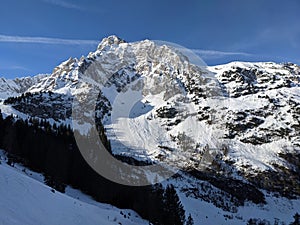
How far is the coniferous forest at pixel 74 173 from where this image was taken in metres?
48.6

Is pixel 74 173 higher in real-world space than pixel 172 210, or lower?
higher

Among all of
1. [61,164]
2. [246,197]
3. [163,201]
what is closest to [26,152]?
[61,164]

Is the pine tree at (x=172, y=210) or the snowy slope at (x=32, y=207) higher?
the snowy slope at (x=32, y=207)

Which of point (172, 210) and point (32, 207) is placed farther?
point (172, 210)

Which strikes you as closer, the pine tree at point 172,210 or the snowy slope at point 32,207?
the snowy slope at point 32,207

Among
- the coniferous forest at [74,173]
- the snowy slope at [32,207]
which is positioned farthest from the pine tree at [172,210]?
the snowy slope at [32,207]

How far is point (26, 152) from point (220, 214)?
300 ft

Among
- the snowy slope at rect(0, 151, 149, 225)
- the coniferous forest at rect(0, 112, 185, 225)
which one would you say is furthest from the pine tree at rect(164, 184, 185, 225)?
the snowy slope at rect(0, 151, 149, 225)

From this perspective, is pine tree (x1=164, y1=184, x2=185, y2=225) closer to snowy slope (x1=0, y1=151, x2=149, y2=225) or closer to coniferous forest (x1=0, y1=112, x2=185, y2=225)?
coniferous forest (x1=0, y1=112, x2=185, y2=225)

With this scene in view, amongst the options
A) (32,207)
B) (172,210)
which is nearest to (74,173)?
(172,210)

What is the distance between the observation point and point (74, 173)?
5466 cm

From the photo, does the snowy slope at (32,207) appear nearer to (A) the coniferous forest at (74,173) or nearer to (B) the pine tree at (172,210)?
(A) the coniferous forest at (74,173)

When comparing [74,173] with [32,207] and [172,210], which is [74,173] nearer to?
[172,210]

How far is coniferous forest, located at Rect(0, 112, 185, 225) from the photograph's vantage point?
48594 mm
